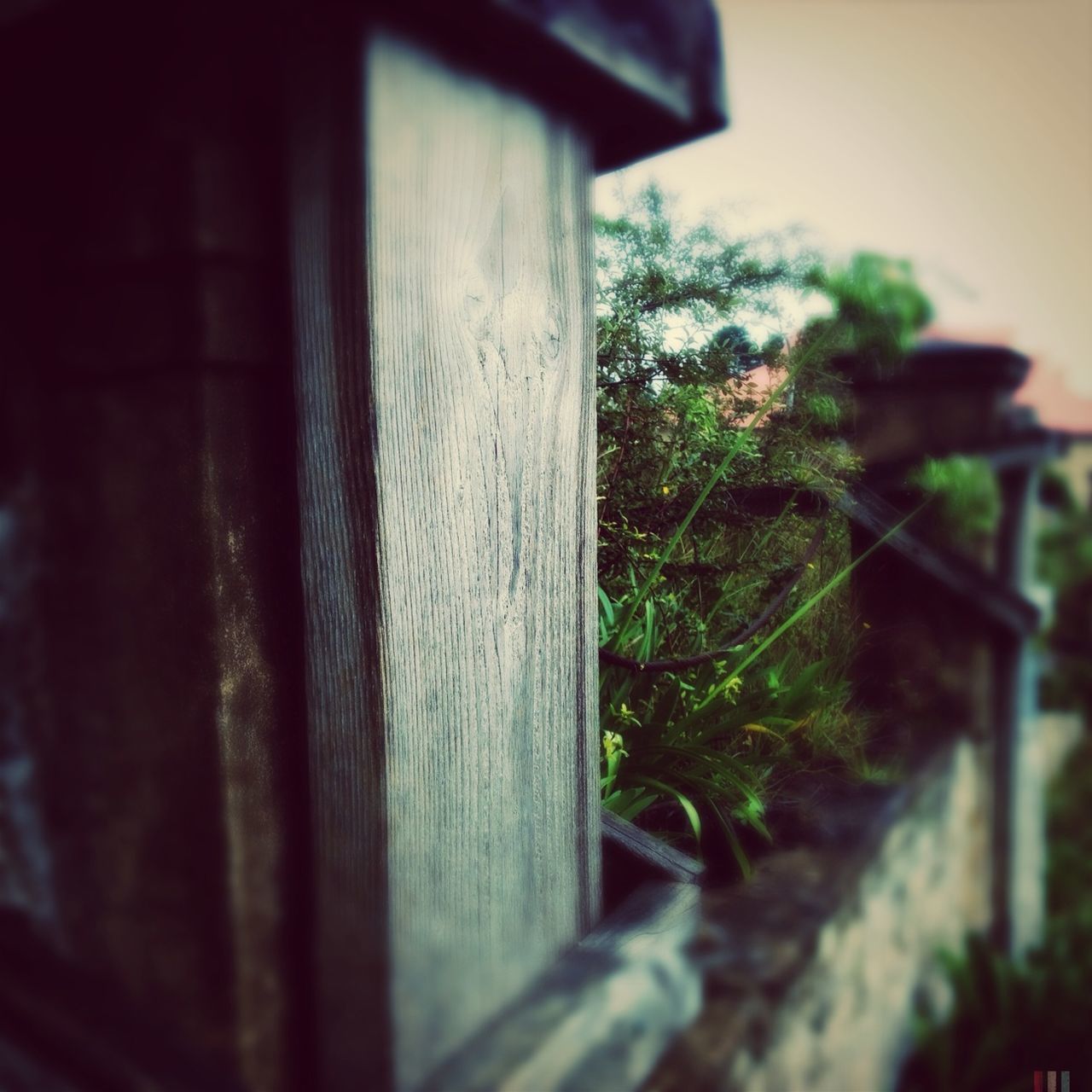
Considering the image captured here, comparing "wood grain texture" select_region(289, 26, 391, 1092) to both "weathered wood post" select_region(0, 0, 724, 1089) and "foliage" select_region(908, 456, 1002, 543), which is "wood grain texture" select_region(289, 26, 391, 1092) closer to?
"weathered wood post" select_region(0, 0, 724, 1089)

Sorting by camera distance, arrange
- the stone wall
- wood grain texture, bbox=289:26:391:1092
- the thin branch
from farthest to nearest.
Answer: the stone wall
the thin branch
wood grain texture, bbox=289:26:391:1092

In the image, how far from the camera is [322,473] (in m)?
0.71

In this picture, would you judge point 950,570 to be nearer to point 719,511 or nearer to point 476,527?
point 719,511

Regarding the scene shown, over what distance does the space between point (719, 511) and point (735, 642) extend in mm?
148

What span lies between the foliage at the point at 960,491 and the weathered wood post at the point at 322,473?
1.16 ft

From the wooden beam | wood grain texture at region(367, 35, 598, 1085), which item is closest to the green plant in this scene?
the wooden beam

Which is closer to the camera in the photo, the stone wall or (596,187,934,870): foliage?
(596,187,934,870): foliage

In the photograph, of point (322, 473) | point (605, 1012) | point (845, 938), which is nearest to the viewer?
point (322, 473)

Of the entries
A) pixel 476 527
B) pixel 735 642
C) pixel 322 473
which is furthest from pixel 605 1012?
pixel 322 473

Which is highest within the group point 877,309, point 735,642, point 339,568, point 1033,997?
point 877,309

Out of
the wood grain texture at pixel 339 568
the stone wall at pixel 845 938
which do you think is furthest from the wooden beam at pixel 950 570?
the wood grain texture at pixel 339 568

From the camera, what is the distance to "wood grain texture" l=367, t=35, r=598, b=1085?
683mm

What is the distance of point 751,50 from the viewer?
2.59ft

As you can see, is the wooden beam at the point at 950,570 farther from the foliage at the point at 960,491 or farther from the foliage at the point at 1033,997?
the foliage at the point at 1033,997
